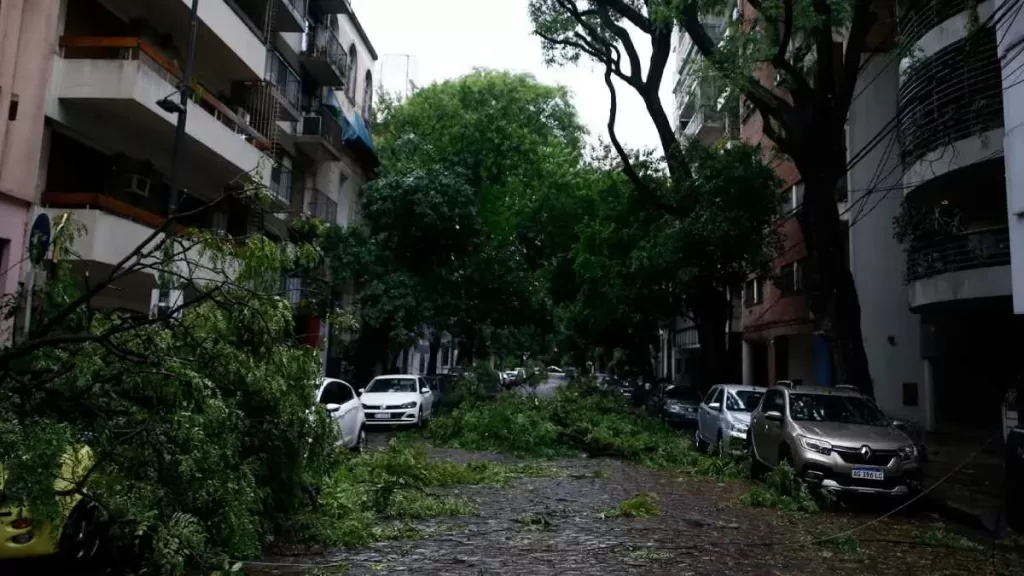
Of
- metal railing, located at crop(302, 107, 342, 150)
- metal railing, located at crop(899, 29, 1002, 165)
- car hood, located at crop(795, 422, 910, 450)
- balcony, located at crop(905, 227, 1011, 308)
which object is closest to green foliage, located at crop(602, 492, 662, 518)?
car hood, located at crop(795, 422, 910, 450)

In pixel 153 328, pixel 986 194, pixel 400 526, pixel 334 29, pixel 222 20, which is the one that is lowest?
pixel 400 526

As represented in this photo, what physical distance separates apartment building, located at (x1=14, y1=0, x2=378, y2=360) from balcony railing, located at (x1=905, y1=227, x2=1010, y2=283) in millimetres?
14089

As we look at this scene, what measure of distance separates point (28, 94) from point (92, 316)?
10.1 meters

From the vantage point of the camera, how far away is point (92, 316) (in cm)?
719

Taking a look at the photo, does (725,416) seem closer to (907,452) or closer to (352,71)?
(907,452)

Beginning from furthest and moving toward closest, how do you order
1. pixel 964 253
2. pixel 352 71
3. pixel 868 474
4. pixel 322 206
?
pixel 352 71 → pixel 322 206 → pixel 964 253 → pixel 868 474

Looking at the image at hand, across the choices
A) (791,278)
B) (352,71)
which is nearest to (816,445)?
(791,278)

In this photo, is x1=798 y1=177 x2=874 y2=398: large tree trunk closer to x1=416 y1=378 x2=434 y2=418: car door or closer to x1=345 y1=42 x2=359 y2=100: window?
x1=416 y1=378 x2=434 y2=418: car door

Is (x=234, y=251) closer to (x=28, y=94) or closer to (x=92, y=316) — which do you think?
(x=92, y=316)

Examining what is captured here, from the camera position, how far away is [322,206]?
99.7ft

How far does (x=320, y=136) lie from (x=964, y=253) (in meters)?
20.3

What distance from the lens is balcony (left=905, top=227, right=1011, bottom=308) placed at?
55.0ft

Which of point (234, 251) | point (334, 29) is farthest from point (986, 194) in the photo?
point (334, 29)

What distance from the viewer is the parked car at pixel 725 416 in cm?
1642
